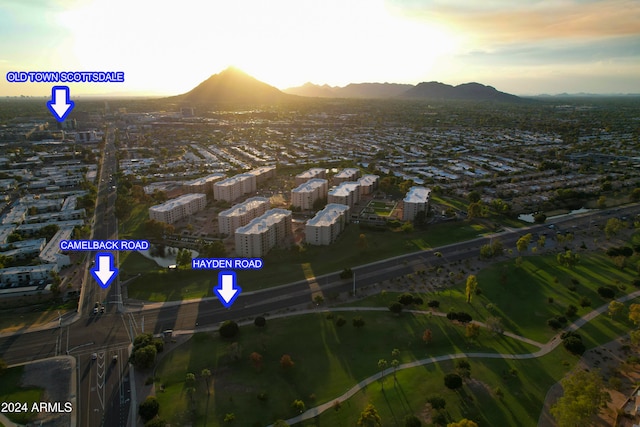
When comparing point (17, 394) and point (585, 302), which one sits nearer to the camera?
point (17, 394)

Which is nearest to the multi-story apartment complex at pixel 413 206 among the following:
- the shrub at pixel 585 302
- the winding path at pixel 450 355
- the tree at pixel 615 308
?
the winding path at pixel 450 355

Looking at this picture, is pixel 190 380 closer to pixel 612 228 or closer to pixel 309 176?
pixel 309 176

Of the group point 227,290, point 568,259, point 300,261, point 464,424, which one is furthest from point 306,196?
point 464,424

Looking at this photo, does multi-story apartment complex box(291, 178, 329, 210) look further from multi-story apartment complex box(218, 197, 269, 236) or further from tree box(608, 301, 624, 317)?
tree box(608, 301, 624, 317)

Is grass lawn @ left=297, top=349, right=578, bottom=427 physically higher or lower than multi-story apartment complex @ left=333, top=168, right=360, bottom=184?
lower

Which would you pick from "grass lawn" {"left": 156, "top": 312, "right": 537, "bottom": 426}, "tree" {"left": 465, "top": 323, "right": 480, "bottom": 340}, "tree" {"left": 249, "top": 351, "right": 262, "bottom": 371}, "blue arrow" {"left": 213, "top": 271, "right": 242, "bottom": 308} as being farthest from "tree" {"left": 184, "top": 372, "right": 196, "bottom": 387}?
"tree" {"left": 465, "top": 323, "right": 480, "bottom": 340}

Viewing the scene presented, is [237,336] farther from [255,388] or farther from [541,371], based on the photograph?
[541,371]
